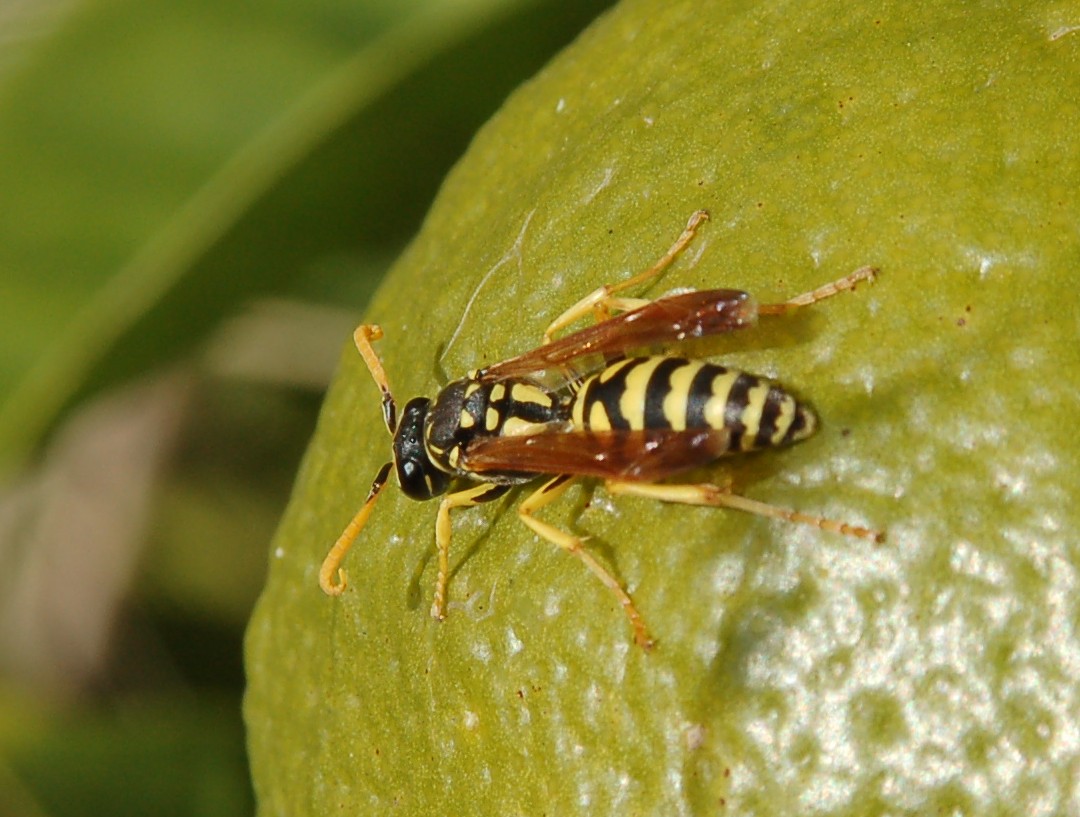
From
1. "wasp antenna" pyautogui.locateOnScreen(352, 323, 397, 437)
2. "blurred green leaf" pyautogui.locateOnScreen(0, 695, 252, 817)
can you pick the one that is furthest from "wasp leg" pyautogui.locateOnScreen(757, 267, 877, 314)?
"blurred green leaf" pyautogui.locateOnScreen(0, 695, 252, 817)

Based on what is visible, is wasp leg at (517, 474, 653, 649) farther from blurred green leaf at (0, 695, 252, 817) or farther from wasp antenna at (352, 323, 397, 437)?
blurred green leaf at (0, 695, 252, 817)

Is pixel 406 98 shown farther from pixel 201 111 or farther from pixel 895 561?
pixel 895 561

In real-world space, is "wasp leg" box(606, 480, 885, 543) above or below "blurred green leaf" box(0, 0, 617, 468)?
below

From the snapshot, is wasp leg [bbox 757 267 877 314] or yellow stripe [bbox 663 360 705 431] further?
yellow stripe [bbox 663 360 705 431]

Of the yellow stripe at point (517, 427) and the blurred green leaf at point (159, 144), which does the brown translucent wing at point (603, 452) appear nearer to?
the yellow stripe at point (517, 427)

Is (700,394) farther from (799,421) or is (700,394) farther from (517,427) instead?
(517,427)

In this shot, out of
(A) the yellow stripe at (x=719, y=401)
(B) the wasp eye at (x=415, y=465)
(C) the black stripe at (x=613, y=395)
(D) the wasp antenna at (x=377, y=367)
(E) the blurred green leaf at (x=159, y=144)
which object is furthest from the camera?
(E) the blurred green leaf at (x=159, y=144)

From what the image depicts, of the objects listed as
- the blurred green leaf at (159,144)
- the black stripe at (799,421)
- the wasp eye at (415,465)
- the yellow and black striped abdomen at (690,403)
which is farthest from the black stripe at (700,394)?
the blurred green leaf at (159,144)
